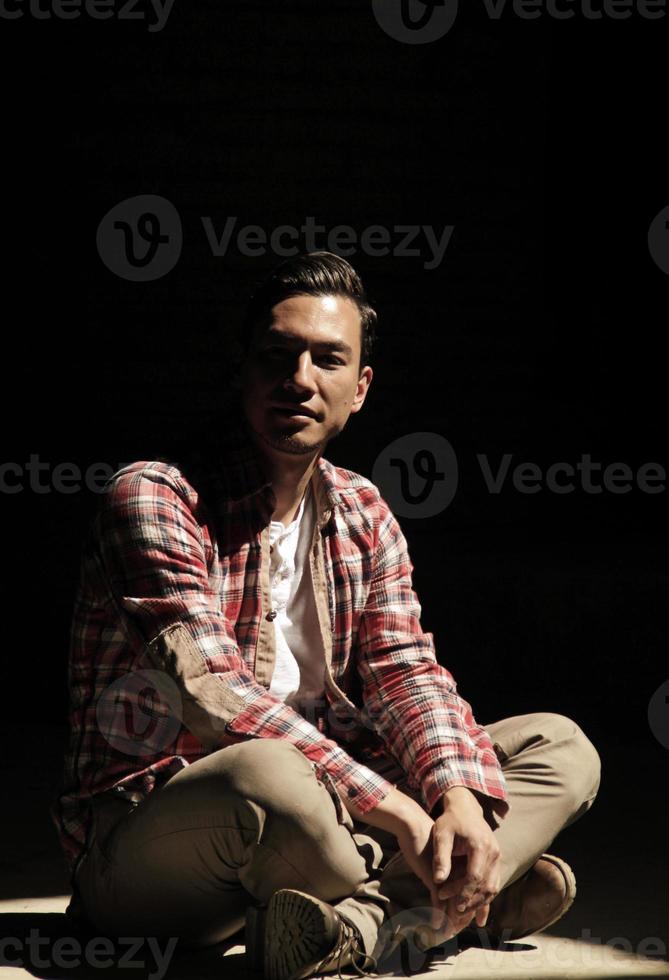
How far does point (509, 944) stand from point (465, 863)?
0.40 metres

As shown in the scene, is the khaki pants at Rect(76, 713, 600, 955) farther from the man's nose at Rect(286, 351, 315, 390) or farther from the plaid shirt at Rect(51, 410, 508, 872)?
the man's nose at Rect(286, 351, 315, 390)

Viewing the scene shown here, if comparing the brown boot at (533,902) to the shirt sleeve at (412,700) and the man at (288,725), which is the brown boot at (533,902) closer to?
the man at (288,725)

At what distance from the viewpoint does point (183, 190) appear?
585 centimetres

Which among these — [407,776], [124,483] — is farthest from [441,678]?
[124,483]

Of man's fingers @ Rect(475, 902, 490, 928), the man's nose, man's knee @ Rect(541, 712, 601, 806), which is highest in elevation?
the man's nose

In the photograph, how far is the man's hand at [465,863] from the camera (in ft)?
9.51

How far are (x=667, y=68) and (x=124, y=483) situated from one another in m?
4.71

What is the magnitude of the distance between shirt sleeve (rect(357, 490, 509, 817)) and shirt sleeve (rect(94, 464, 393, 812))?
7.3 inches

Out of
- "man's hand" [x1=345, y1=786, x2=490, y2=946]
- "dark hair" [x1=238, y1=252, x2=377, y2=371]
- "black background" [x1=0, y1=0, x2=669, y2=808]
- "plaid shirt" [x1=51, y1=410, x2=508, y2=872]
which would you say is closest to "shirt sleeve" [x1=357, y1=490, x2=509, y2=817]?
"plaid shirt" [x1=51, y1=410, x2=508, y2=872]

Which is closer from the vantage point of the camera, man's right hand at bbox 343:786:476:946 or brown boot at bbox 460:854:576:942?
man's right hand at bbox 343:786:476:946

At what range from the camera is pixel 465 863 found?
2.94 meters

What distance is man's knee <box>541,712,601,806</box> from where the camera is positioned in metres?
3.31

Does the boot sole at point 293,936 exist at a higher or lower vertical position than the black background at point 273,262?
lower

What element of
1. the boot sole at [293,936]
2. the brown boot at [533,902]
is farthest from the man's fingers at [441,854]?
the brown boot at [533,902]
